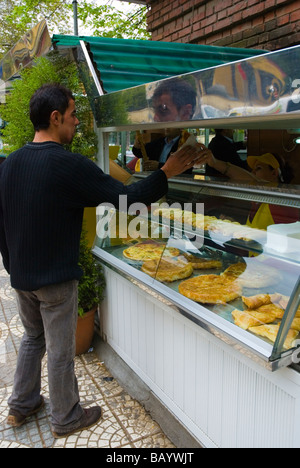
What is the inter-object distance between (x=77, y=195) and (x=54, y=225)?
10.0 inches

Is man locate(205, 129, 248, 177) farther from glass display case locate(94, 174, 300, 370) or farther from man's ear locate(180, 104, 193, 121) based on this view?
man's ear locate(180, 104, 193, 121)

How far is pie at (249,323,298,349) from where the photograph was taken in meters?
1.79

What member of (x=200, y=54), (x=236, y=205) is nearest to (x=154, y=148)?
(x=200, y=54)

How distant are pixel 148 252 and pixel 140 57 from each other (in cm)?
193

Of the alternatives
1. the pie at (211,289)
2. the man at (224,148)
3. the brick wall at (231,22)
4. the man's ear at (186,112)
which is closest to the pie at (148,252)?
the pie at (211,289)

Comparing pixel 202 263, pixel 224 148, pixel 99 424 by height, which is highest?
pixel 224 148

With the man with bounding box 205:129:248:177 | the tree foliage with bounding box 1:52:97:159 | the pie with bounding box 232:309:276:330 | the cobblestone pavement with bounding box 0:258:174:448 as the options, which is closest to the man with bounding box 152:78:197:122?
the pie with bounding box 232:309:276:330

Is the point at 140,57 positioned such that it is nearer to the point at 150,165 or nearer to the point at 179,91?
the point at 150,165

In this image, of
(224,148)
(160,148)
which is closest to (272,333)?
(224,148)

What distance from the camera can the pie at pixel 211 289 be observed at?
7.60 ft

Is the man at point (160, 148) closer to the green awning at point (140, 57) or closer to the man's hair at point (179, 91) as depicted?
the green awning at point (140, 57)

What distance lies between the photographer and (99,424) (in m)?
2.88
